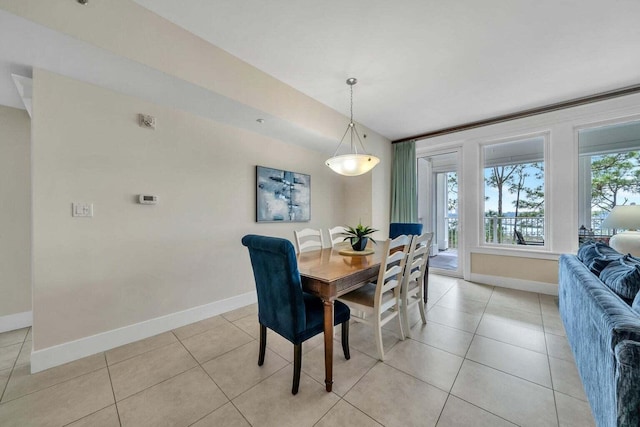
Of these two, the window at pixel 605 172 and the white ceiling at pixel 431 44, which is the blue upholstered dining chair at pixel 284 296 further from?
the window at pixel 605 172

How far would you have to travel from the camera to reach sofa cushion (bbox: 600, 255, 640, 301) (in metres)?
1.26

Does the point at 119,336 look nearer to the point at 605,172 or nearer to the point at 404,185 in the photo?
the point at 404,185

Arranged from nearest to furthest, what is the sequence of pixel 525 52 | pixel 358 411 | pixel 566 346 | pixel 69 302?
pixel 358 411, pixel 69 302, pixel 566 346, pixel 525 52

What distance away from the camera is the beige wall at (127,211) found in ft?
5.79

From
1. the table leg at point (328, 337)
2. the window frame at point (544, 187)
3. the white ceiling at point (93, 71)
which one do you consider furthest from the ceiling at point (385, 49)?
the table leg at point (328, 337)

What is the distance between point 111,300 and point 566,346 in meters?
3.93

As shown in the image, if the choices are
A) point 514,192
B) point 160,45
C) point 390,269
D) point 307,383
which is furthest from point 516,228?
point 160,45

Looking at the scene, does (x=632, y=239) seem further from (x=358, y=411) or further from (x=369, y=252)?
(x=358, y=411)

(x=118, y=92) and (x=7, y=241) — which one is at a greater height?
(x=118, y=92)

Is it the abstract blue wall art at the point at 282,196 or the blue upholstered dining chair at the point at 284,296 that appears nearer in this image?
the blue upholstered dining chair at the point at 284,296

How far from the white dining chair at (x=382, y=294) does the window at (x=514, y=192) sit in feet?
9.07

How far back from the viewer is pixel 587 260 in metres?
1.92

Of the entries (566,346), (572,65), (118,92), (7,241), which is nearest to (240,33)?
(118,92)

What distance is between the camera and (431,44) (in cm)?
206
